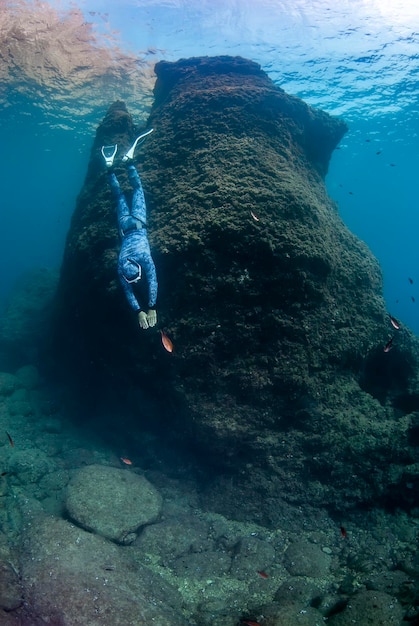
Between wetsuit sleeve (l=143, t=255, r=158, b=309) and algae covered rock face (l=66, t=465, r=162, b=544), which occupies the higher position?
wetsuit sleeve (l=143, t=255, r=158, b=309)

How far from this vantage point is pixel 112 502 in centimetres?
721

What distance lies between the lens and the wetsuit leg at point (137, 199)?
7.78 meters

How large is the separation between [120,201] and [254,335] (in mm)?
4556

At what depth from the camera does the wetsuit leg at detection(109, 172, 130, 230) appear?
789 centimetres

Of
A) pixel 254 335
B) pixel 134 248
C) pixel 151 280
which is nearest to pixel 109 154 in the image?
pixel 134 248

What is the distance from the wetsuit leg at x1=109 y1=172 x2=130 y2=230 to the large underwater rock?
0.56 metres

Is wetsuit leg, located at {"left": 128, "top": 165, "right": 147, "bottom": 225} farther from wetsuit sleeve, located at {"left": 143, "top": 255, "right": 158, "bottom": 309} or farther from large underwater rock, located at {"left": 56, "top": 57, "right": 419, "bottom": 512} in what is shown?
wetsuit sleeve, located at {"left": 143, "top": 255, "right": 158, "bottom": 309}

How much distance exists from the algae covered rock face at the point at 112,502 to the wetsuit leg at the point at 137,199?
583cm

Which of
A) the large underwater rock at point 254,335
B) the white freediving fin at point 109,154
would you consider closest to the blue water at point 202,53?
the white freediving fin at point 109,154

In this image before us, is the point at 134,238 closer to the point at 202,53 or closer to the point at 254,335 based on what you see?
the point at 254,335

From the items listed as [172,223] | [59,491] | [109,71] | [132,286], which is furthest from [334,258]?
[109,71]

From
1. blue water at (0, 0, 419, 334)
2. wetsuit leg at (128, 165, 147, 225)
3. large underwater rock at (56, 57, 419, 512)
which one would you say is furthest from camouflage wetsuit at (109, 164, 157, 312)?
blue water at (0, 0, 419, 334)

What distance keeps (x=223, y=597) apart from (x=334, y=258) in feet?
22.7

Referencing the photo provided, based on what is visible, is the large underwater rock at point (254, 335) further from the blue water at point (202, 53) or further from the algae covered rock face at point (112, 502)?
the blue water at point (202, 53)
